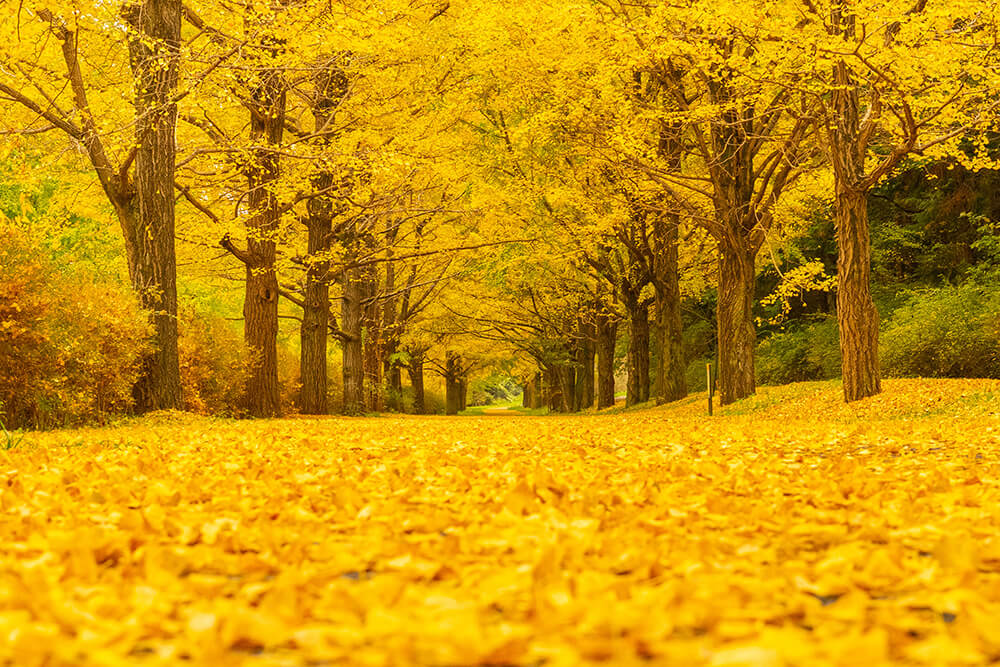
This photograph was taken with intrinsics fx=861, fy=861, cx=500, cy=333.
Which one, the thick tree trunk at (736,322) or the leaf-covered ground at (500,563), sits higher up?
the thick tree trunk at (736,322)

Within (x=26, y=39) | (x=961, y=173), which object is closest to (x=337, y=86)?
(x=26, y=39)

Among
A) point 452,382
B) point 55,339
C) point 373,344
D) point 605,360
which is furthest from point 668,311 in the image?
point 452,382

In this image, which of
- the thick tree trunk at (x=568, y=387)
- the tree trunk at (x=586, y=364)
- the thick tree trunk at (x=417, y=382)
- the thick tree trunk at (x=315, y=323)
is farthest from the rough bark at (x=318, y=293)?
the thick tree trunk at (x=568, y=387)

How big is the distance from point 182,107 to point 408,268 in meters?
18.2

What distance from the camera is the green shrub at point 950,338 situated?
694 inches

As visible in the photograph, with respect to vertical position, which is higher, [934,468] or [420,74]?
[420,74]

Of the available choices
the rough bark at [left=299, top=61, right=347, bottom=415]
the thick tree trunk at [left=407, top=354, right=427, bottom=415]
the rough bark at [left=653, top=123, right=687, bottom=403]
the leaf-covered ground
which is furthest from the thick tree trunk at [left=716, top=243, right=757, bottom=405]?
the thick tree trunk at [left=407, top=354, right=427, bottom=415]

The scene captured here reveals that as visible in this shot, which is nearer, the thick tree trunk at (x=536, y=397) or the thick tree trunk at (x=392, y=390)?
the thick tree trunk at (x=392, y=390)

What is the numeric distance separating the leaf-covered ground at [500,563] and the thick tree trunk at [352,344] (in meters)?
18.1

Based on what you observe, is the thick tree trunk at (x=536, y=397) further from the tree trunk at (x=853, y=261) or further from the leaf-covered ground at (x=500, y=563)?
the leaf-covered ground at (x=500, y=563)

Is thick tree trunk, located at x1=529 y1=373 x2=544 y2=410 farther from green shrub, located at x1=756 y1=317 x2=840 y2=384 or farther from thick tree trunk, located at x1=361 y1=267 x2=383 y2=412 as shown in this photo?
green shrub, located at x1=756 y1=317 x2=840 y2=384

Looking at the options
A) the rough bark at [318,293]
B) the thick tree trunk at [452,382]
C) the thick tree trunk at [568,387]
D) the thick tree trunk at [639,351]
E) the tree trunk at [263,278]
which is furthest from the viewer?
the thick tree trunk at [452,382]

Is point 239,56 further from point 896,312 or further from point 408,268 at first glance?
point 408,268

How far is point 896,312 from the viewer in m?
20.9
